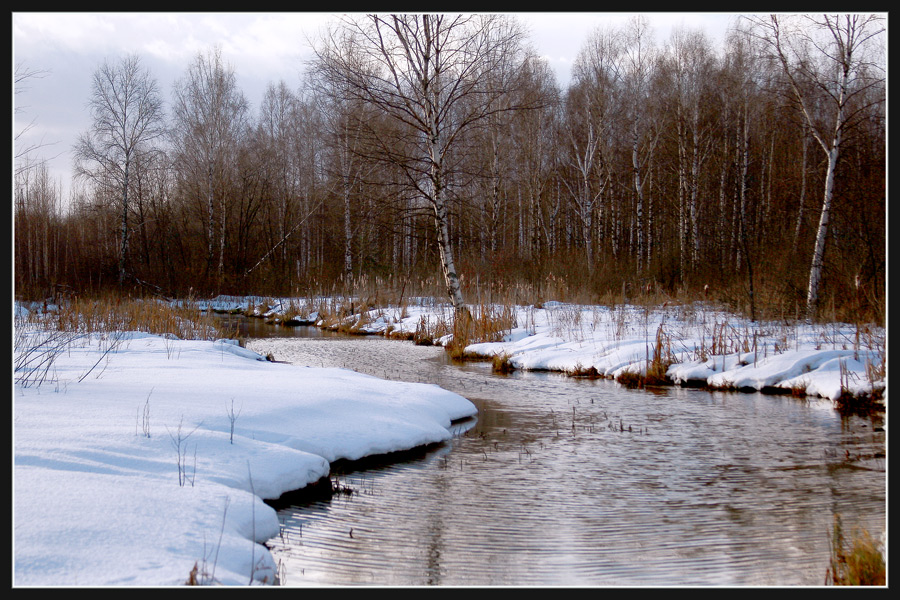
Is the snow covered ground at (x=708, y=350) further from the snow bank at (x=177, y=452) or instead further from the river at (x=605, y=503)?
the snow bank at (x=177, y=452)

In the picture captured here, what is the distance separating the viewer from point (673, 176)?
2608 centimetres

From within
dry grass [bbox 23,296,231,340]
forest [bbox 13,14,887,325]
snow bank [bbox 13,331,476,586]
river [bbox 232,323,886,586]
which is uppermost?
forest [bbox 13,14,887,325]

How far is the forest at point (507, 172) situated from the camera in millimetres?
13164

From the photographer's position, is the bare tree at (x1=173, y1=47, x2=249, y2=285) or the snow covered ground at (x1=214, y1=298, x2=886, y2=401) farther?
the bare tree at (x1=173, y1=47, x2=249, y2=285)

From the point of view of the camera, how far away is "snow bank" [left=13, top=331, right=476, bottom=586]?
112 inches

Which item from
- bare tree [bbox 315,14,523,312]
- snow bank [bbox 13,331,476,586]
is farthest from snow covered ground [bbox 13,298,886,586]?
bare tree [bbox 315,14,523,312]

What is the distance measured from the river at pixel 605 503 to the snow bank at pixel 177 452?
11.8 inches

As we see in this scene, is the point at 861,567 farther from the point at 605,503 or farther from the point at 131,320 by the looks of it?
the point at 131,320

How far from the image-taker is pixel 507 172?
27.8 metres

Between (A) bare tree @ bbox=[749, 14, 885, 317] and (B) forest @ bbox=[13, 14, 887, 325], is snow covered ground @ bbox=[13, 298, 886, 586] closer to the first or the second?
(B) forest @ bbox=[13, 14, 887, 325]

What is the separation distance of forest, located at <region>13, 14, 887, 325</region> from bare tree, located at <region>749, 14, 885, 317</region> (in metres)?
0.05

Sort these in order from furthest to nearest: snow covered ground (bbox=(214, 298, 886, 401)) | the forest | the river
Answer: the forest → snow covered ground (bbox=(214, 298, 886, 401)) → the river
